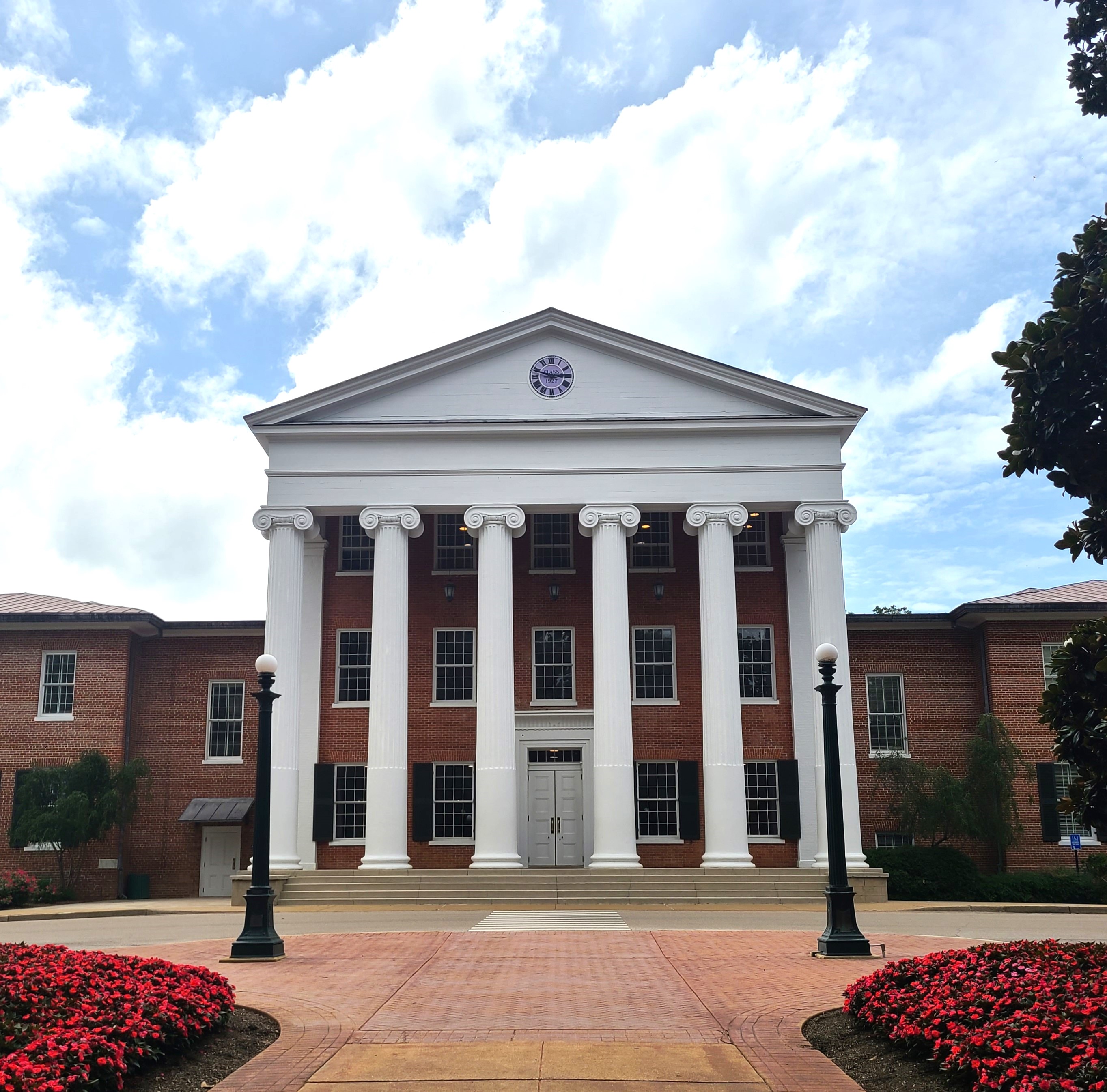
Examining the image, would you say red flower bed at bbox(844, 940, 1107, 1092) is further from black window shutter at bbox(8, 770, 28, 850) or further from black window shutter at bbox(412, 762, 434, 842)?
black window shutter at bbox(8, 770, 28, 850)

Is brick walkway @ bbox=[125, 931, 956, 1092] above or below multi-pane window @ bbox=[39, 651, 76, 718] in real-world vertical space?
below

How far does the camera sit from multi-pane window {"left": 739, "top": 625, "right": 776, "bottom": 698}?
3366cm

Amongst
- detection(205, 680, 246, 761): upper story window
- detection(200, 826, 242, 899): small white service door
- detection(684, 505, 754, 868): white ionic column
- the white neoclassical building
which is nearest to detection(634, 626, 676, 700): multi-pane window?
the white neoclassical building

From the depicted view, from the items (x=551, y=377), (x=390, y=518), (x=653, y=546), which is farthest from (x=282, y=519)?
(x=653, y=546)

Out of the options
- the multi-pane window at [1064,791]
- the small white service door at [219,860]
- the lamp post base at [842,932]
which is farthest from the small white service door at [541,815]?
the lamp post base at [842,932]

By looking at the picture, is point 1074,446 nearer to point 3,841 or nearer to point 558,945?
point 558,945

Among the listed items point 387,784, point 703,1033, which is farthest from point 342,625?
point 703,1033

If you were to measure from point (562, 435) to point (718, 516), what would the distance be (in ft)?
15.2

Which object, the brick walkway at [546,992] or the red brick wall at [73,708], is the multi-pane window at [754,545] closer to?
the brick walkway at [546,992]

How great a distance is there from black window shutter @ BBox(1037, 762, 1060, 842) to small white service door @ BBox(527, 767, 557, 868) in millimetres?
13787

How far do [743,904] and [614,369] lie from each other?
14.1m

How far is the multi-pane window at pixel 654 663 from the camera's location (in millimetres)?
33656

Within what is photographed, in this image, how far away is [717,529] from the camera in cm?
3148

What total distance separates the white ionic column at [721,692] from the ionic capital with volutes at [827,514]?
1.46m
